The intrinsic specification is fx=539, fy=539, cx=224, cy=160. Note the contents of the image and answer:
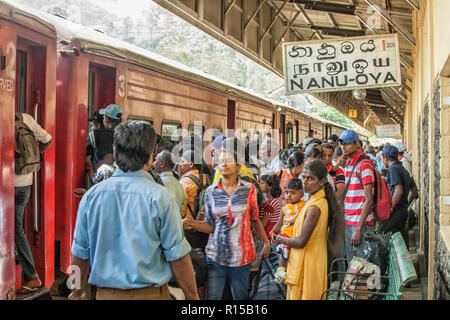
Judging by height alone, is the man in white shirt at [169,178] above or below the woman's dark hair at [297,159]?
below

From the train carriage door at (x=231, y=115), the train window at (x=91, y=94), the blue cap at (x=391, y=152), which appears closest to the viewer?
the train window at (x=91, y=94)

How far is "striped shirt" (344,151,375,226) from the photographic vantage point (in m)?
5.14

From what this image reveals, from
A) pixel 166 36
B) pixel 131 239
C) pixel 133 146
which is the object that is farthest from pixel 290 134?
pixel 166 36

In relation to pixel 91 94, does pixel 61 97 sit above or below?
below

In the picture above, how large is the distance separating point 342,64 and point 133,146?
17.1 ft

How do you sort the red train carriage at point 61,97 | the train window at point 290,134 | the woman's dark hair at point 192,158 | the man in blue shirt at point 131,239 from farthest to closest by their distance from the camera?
the train window at point 290,134 → the woman's dark hair at point 192,158 → the red train carriage at point 61,97 → the man in blue shirt at point 131,239

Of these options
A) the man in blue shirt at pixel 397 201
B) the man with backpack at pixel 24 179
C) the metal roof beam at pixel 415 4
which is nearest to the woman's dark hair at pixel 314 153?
the man in blue shirt at pixel 397 201

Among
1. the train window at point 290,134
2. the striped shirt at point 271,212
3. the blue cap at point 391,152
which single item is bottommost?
the striped shirt at point 271,212

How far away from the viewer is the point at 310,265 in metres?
3.83

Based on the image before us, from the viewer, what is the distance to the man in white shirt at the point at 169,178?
178 inches

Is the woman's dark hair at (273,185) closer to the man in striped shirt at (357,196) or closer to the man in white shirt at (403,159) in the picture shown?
the man in striped shirt at (357,196)

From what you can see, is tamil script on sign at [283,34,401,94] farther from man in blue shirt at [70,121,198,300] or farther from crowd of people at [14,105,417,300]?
man in blue shirt at [70,121,198,300]

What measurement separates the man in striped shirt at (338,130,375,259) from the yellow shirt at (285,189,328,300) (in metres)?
1.25

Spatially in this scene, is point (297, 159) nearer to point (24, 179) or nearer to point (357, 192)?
point (357, 192)
